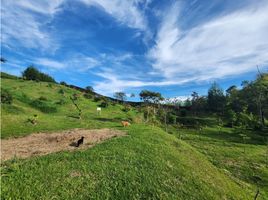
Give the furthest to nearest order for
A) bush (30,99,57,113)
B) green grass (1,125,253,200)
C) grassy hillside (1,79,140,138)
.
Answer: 1. bush (30,99,57,113)
2. grassy hillside (1,79,140,138)
3. green grass (1,125,253,200)

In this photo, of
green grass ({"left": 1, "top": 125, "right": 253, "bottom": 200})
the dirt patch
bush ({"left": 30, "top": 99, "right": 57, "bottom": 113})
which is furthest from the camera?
bush ({"left": 30, "top": 99, "right": 57, "bottom": 113})

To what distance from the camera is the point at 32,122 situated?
20172 millimetres

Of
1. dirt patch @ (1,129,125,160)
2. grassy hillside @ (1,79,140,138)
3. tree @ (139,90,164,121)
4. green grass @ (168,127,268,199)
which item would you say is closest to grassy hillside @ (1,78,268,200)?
green grass @ (168,127,268,199)

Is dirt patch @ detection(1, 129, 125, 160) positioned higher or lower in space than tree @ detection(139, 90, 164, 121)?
lower

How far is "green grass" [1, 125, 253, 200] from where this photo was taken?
7527 millimetres

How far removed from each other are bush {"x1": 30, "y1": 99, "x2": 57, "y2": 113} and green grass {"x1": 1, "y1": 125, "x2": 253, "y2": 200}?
22701 millimetres

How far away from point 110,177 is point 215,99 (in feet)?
249

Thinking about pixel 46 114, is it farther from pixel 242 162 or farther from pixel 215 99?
pixel 215 99

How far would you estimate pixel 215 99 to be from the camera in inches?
3093

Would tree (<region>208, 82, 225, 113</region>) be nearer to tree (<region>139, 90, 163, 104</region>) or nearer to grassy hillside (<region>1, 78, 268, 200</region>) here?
tree (<region>139, 90, 163, 104</region>)

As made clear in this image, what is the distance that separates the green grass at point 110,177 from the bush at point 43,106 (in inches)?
894

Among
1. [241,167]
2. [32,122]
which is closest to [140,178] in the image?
[241,167]

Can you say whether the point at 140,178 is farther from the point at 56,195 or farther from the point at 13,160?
the point at 13,160

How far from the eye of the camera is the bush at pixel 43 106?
107ft
